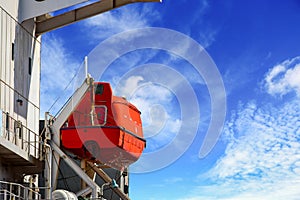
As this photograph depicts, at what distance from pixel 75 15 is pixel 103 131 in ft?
16.7

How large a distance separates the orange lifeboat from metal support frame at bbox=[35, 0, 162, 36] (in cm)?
282

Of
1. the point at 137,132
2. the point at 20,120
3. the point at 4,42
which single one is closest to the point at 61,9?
the point at 4,42

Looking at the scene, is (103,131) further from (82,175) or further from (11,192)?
(11,192)

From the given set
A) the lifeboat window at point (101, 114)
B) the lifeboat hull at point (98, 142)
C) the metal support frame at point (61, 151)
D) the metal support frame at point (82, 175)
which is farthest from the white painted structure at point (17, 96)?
the lifeboat window at point (101, 114)

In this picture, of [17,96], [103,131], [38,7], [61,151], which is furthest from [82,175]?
[38,7]

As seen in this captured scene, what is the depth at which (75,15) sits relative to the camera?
24797mm

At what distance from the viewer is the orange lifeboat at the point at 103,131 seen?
2314cm

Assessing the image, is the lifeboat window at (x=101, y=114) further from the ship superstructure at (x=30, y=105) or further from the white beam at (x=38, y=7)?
the white beam at (x=38, y=7)

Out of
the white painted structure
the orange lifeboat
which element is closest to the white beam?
the white painted structure

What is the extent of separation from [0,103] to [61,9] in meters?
4.85

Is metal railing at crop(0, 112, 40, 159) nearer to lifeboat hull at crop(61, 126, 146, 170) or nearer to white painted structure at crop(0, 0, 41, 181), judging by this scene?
white painted structure at crop(0, 0, 41, 181)

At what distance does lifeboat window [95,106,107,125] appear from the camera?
2375 cm

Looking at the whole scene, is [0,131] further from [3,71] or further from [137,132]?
[137,132]

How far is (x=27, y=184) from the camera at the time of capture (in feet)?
74.6
